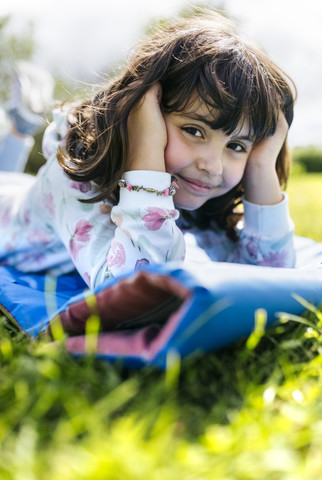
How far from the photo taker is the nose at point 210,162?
1.47 metres

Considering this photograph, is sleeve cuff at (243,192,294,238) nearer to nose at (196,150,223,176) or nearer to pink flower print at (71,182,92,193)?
nose at (196,150,223,176)

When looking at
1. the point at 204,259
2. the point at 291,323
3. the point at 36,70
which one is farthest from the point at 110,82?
the point at 36,70

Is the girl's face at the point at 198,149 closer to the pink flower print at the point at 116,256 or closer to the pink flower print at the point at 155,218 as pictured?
the pink flower print at the point at 155,218

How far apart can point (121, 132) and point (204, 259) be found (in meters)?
0.57

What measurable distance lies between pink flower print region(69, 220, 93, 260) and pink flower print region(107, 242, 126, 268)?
0.51 feet

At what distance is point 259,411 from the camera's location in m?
0.76

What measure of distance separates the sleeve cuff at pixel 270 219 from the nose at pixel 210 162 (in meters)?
0.41

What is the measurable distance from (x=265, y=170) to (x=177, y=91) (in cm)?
48

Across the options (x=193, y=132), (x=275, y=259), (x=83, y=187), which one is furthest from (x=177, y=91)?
(x=275, y=259)

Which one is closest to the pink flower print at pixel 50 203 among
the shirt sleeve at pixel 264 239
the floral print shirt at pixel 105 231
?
the floral print shirt at pixel 105 231

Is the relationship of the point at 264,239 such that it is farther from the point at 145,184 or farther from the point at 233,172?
the point at 145,184

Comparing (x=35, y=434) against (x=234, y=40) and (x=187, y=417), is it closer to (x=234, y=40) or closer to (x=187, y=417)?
(x=187, y=417)

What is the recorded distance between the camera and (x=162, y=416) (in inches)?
27.9

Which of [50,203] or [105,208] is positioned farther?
[50,203]
